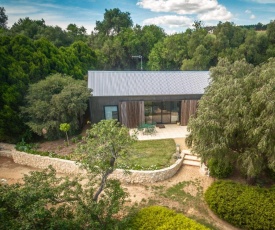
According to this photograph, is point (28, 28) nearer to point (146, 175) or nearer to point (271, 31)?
point (146, 175)

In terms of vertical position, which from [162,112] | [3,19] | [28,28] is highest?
[3,19]

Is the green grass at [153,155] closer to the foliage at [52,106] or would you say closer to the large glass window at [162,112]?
the large glass window at [162,112]

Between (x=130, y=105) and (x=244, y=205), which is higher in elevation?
(x=130, y=105)

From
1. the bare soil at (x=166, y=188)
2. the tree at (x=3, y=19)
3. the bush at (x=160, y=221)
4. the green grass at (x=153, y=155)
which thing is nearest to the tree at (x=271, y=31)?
the green grass at (x=153, y=155)

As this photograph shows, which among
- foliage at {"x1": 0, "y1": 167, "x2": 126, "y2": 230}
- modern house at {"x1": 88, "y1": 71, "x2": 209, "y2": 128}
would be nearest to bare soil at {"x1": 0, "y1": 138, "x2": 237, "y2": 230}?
foliage at {"x1": 0, "y1": 167, "x2": 126, "y2": 230}

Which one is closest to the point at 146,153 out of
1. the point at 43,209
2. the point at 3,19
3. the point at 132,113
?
the point at 132,113

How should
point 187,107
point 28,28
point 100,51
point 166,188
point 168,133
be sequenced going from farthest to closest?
point 100,51 → point 28,28 → point 187,107 → point 168,133 → point 166,188

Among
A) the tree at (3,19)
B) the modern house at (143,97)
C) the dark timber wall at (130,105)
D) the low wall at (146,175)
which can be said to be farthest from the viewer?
the tree at (3,19)
